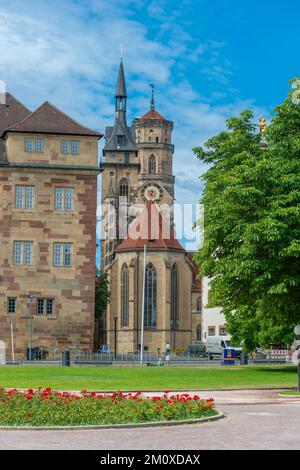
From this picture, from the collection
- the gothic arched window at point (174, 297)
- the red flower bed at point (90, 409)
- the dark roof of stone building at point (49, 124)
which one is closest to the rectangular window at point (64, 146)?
the dark roof of stone building at point (49, 124)

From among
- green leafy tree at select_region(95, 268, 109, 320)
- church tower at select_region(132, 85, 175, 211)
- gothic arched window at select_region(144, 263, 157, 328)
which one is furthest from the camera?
church tower at select_region(132, 85, 175, 211)

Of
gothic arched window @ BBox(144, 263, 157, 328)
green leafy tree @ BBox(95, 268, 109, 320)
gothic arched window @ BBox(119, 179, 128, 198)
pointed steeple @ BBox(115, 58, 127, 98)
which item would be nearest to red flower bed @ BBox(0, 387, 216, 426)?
green leafy tree @ BBox(95, 268, 109, 320)

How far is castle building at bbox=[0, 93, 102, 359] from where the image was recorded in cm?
6675

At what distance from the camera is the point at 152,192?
529ft

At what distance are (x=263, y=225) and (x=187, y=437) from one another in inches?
681

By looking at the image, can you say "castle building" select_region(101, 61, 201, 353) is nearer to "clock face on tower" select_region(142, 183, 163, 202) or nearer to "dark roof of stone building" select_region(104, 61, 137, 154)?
"clock face on tower" select_region(142, 183, 163, 202)

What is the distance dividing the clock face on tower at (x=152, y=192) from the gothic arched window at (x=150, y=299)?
44528mm

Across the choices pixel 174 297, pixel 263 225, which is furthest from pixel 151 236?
pixel 263 225

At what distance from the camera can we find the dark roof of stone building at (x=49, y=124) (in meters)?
68.1

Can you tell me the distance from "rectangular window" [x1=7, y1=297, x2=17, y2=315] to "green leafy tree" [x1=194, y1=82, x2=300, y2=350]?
26.7 m

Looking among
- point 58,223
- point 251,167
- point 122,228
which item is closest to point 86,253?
point 58,223

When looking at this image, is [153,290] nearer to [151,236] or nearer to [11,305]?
[151,236]

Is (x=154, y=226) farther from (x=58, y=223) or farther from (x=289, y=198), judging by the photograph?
(x=289, y=198)

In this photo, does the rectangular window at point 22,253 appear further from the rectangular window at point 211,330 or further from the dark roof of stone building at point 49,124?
the rectangular window at point 211,330
